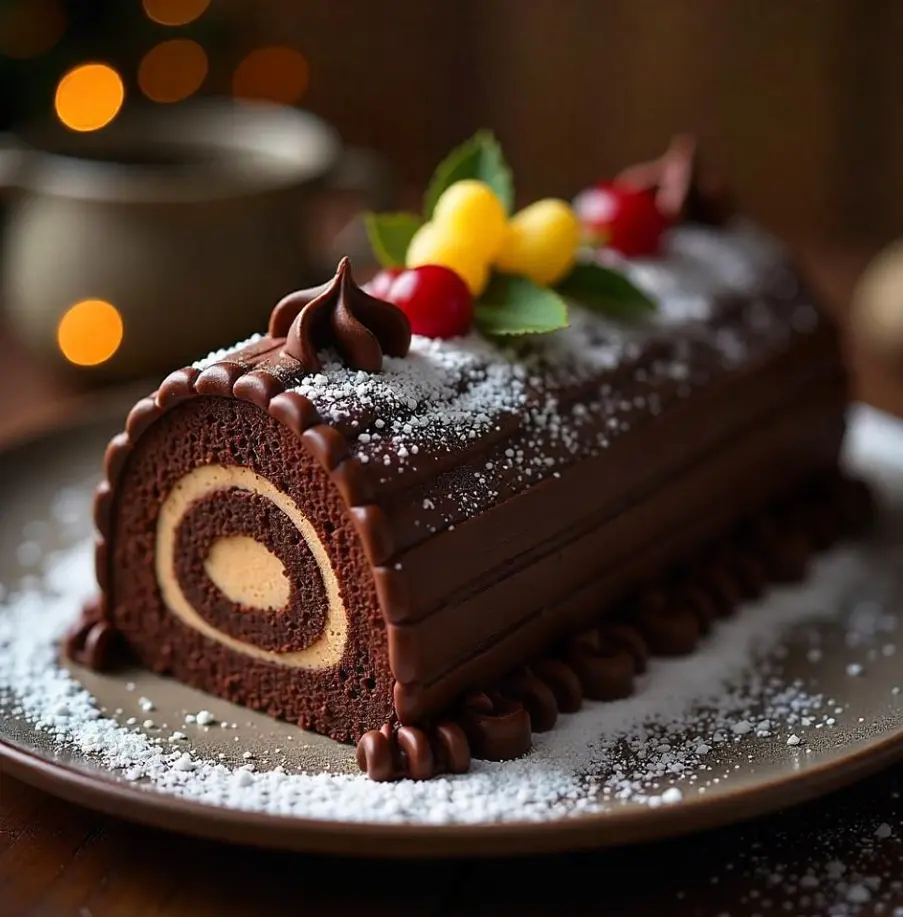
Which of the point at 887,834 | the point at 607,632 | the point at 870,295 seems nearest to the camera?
the point at 887,834

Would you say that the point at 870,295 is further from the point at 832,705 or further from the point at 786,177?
the point at 832,705

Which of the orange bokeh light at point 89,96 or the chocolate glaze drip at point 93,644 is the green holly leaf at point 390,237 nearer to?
the chocolate glaze drip at point 93,644

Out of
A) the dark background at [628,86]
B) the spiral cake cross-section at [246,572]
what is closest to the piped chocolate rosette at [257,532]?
the spiral cake cross-section at [246,572]

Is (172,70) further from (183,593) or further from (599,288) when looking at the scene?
(183,593)

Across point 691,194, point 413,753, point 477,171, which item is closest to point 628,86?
point 691,194

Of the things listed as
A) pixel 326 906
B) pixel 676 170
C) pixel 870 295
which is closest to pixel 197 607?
pixel 326 906

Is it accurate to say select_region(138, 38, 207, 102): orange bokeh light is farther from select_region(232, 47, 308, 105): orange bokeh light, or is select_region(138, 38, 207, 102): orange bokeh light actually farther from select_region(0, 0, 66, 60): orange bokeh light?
select_region(232, 47, 308, 105): orange bokeh light
